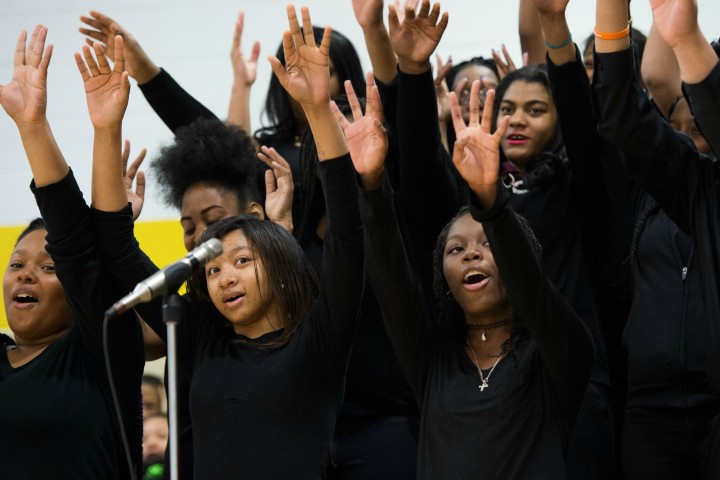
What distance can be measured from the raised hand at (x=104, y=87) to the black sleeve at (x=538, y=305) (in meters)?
0.95

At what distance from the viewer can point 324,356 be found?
8.93ft

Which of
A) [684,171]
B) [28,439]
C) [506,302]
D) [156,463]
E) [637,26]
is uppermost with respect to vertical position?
[637,26]

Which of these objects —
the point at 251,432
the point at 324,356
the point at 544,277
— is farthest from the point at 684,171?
the point at 251,432

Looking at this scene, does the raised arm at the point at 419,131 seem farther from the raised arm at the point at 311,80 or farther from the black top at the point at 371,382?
the raised arm at the point at 311,80

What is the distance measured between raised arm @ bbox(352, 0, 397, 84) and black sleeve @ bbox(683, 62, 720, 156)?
3.26 feet

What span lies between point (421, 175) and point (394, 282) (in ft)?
1.79

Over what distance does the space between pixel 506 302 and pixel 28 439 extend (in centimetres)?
117

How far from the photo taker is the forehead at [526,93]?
→ 11.4 ft

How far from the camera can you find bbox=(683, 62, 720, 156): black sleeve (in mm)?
2510

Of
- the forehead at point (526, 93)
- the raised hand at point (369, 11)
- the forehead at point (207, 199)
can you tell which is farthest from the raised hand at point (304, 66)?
the forehead at point (526, 93)

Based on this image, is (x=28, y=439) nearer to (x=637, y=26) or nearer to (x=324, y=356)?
(x=324, y=356)

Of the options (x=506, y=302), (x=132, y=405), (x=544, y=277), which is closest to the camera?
(x=544, y=277)

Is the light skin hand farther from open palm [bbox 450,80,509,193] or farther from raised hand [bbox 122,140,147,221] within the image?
open palm [bbox 450,80,509,193]

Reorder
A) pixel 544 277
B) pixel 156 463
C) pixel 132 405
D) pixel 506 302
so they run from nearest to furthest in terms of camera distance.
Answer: pixel 544 277 < pixel 506 302 < pixel 132 405 < pixel 156 463
